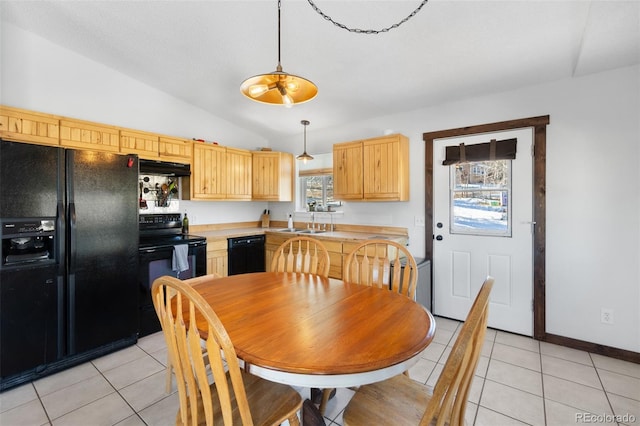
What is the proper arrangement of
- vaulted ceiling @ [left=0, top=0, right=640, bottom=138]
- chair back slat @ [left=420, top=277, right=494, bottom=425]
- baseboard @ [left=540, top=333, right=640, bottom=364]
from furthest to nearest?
baseboard @ [left=540, top=333, right=640, bottom=364] < vaulted ceiling @ [left=0, top=0, right=640, bottom=138] < chair back slat @ [left=420, top=277, right=494, bottom=425]

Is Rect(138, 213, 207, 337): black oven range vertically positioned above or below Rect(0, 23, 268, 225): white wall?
below

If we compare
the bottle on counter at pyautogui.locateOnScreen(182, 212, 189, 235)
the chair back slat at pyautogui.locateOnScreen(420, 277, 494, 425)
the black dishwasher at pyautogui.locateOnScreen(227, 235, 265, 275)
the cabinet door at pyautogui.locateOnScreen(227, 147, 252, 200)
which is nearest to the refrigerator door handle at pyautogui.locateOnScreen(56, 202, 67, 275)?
the bottle on counter at pyautogui.locateOnScreen(182, 212, 189, 235)

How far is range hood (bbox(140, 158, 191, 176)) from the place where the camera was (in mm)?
3166

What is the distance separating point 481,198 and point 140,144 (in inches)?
149

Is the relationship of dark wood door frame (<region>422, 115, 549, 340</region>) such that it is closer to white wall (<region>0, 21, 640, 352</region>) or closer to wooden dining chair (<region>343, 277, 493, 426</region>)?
white wall (<region>0, 21, 640, 352</region>)

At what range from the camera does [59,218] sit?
2291 millimetres

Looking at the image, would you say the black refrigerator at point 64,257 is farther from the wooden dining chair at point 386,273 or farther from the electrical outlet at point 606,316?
the electrical outlet at point 606,316

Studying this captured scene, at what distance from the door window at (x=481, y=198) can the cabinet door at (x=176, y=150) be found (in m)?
3.18

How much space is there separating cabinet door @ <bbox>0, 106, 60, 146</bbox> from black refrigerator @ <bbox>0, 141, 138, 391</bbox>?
1.83 ft

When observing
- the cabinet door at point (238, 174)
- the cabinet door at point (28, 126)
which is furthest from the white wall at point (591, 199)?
the cabinet door at point (28, 126)

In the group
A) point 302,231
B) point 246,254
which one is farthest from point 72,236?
point 302,231

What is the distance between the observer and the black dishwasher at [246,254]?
3812mm

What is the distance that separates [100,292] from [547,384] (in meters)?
3.65

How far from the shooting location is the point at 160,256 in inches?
118
